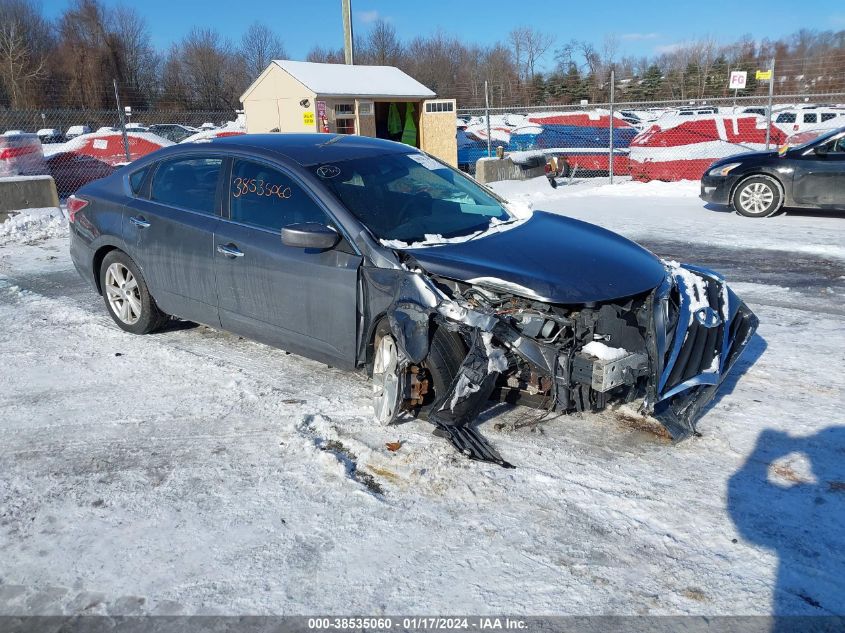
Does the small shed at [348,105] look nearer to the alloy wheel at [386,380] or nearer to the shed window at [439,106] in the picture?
the shed window at [439,106]

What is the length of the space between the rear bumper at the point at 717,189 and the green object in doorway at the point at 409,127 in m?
9.17

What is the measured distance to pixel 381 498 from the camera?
11.2 feet

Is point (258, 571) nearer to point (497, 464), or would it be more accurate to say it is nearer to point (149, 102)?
point (497, 464)

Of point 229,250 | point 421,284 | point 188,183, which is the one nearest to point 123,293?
point 188,183

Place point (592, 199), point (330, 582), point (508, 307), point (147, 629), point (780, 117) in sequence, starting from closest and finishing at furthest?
point (147, 629)
point (330, 582)
point (508, 307)
point (592, 199)
point (780, 117)

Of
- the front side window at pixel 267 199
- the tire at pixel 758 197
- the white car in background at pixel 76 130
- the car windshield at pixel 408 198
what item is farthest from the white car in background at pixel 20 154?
the white car in background at pixel 76 130

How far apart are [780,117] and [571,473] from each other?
23347 mm

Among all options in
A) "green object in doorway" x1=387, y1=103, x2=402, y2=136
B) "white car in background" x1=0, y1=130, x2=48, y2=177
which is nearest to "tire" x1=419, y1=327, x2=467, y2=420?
"white car in background" x1=0, y1=130, x2=48, y2=177

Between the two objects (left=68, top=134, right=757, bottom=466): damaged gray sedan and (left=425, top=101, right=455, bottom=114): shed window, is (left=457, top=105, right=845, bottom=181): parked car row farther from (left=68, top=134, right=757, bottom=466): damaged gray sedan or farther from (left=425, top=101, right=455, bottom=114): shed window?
(left=68, top=134, right=757, bottom=466): damaged gray sedan

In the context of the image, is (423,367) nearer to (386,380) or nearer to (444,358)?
(444,358)

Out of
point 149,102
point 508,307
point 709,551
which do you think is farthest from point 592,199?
point 149,102

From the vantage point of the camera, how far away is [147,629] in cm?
261

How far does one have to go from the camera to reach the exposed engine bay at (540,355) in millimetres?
3672

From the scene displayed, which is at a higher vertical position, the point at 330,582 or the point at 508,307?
the point at 508,307
